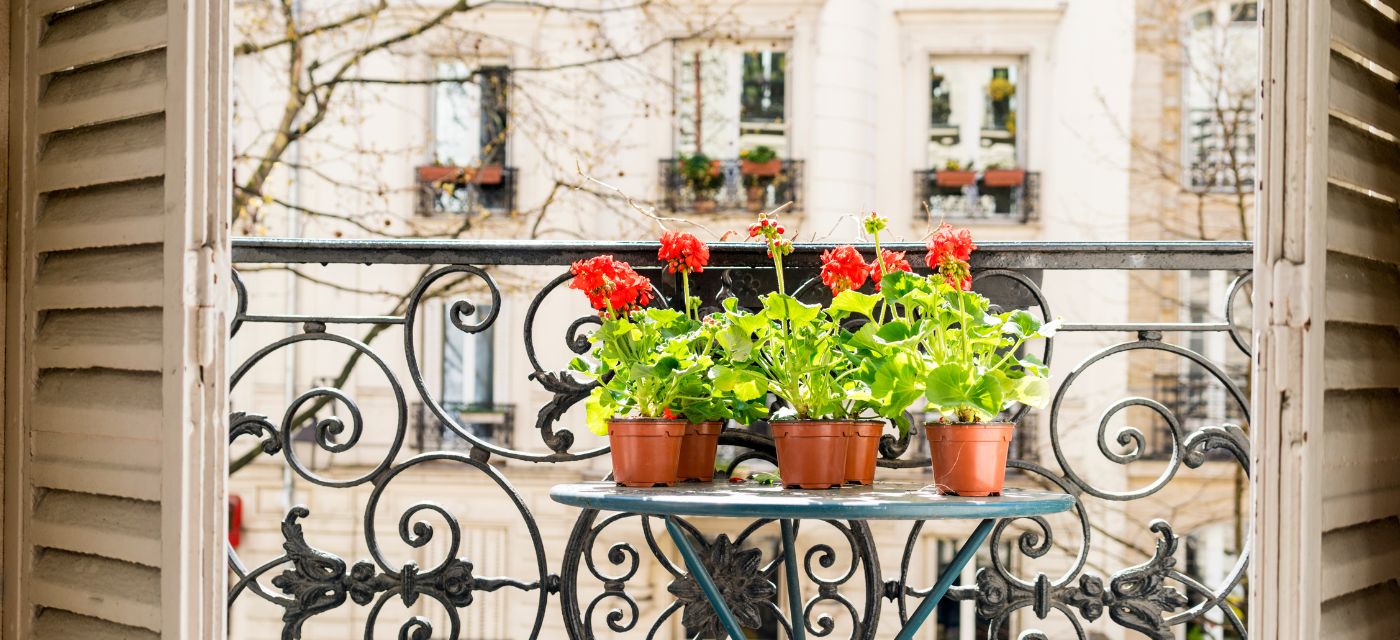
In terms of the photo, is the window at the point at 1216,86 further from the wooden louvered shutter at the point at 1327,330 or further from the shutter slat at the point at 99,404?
the shutter slat at the point at 99,404

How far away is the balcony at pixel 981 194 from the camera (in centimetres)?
1322

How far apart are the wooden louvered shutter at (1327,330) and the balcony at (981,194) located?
38.0 feet

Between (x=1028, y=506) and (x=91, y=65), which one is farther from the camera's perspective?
(x=1028, y=506)

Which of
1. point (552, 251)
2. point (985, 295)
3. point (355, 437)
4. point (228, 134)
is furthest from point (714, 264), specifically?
point (228, 134)

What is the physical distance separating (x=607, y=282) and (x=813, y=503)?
1.88 ft

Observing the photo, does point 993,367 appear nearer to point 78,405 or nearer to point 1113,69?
point 78,405

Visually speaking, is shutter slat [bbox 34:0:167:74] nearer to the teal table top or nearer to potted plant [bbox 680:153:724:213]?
the teal table top

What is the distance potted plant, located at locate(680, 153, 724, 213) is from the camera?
41.6 feet

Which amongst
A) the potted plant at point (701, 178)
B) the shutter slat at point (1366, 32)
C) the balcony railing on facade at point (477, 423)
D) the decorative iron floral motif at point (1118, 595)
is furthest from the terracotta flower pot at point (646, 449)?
the balcony railing on facade at point (477, 423)

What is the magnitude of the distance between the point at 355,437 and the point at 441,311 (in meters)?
10.8

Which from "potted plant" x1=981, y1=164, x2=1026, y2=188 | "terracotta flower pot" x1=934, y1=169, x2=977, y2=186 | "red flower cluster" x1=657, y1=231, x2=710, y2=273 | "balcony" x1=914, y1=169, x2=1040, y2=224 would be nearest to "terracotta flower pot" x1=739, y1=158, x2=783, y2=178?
"balcony" x1=914, y1=169, x2=1040, y2=224

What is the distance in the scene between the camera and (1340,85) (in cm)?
159

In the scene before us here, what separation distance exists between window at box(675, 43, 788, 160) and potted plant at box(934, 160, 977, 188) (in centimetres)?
150

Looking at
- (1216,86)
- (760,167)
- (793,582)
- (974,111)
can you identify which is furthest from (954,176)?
(793,582)
